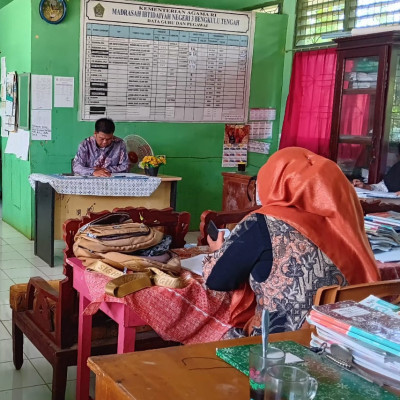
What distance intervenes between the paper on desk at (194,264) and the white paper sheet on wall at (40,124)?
407cm

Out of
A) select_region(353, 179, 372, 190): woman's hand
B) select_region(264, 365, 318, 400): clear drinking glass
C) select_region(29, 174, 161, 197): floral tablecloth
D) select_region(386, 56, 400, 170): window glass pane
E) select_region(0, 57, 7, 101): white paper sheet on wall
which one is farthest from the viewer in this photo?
select_region(0, 57, 7, 101): white paper sheet on wall

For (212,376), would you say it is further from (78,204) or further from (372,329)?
(78,204)

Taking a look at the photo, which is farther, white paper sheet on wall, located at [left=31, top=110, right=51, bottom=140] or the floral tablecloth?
white paper sheet on wall, located at [left=31, top=110, right=51, bottom=140]

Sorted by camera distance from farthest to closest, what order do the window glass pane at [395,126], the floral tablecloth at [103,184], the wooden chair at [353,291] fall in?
the floral tablecloth at [103,184]
the window glass pane at [395,126]
the wooden chair at [353,291]

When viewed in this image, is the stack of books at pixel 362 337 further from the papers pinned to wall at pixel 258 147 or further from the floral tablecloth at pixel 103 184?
the papers pinned to wall at pixel 258 147

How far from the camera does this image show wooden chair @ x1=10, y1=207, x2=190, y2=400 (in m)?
2.81

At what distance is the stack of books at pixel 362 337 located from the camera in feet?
4.32

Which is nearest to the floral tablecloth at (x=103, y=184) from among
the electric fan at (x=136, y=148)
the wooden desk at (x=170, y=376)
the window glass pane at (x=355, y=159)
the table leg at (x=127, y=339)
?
the electric fan at (x=136, y=148)

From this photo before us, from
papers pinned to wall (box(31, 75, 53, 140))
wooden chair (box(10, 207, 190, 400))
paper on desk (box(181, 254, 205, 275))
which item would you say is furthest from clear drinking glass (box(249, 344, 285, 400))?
papers pinned to wall (box(31, 75, 53, 140))

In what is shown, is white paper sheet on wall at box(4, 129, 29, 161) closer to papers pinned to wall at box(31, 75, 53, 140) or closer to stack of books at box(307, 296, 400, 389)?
papers pinned to wall at box(31, 75, 53, 140)

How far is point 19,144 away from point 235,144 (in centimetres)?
252

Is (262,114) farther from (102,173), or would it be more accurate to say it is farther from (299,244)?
(299,244)

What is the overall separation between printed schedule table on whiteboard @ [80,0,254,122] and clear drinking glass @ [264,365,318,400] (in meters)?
5.71

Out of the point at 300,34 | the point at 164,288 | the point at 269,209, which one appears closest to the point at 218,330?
the point at 164,288
